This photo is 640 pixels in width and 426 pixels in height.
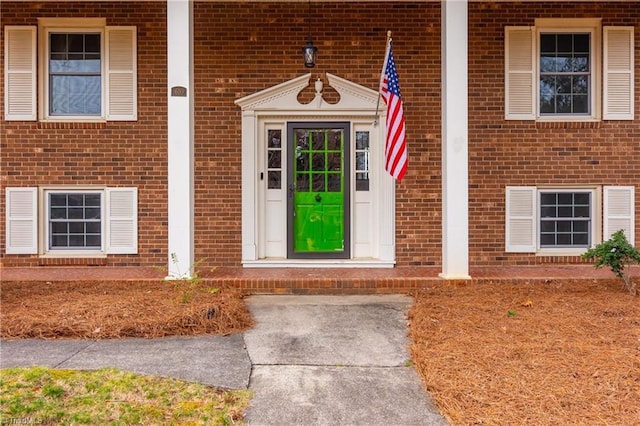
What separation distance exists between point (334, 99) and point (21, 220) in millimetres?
5109

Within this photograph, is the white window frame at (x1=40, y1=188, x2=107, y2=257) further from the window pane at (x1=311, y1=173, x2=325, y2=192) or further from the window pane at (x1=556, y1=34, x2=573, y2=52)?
the window pane at (x1=556, y1=34, x2=573, y2=52)

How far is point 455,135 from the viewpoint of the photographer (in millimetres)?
5957

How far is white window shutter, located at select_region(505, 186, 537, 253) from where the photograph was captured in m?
7.23

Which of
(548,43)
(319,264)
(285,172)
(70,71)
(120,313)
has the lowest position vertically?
(120,313)

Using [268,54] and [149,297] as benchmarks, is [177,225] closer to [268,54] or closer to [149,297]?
[149,297]

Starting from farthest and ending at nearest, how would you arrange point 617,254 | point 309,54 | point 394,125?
point 309,54 → point 394,125 → point 617,254

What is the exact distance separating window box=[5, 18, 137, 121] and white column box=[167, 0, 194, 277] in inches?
65.9

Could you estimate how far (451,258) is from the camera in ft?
19.8

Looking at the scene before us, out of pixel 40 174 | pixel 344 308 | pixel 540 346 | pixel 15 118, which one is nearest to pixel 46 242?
pixel 40 174

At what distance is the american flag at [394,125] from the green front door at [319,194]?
1.53 meters

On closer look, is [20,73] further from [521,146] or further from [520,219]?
[520,219]

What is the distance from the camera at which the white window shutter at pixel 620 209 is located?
7227 millimetres

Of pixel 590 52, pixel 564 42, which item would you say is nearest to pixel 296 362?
pixel 564 42

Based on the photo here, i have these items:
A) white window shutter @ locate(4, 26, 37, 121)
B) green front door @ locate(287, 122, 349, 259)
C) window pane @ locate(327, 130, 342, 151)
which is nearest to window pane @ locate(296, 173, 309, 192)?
green front door @ locate(287, 122, 349, 259)
